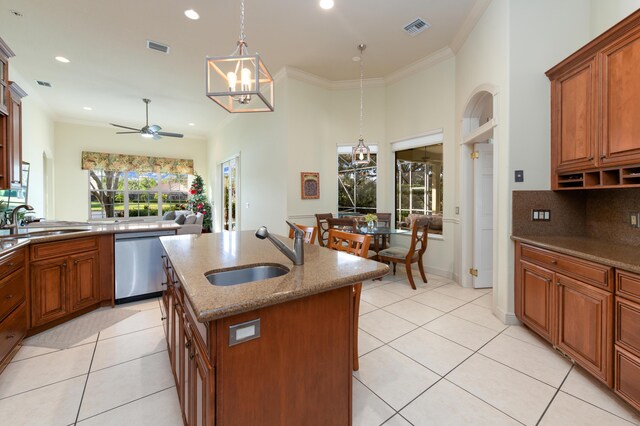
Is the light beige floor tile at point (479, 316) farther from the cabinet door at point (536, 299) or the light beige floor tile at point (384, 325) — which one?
the light beige floor tile at point (384, 325)

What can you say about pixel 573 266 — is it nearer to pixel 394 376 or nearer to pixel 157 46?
pixel 394 376

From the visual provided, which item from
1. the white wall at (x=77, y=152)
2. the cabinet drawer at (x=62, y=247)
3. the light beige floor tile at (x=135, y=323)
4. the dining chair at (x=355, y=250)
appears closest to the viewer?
the dining chair at (x=355, y=250)

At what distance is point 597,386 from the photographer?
1.85 meters

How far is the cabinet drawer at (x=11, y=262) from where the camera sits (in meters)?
2.01

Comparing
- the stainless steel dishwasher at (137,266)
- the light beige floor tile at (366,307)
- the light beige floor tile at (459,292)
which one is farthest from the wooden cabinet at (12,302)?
the light beige floor tile at (459,292)

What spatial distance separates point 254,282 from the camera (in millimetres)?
1184

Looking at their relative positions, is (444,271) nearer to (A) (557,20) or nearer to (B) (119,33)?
(A) (557,20)

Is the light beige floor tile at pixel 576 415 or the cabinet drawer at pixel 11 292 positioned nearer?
the light beige floor tile at pixel 576 415

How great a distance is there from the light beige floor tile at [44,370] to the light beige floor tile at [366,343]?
2.11 meters

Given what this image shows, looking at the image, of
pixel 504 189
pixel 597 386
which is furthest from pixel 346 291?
pixel 504 189

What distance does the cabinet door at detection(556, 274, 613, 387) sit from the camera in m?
1.75

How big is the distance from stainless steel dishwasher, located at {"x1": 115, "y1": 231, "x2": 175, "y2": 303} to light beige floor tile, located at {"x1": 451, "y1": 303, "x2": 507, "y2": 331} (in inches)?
141

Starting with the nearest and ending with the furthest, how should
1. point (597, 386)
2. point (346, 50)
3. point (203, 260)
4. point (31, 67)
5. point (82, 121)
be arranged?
point (203, 260) → point (597, 386) → point (346, 50) → point (31, 67) → point (82, 121)

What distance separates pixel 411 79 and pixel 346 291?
4.63 meters
